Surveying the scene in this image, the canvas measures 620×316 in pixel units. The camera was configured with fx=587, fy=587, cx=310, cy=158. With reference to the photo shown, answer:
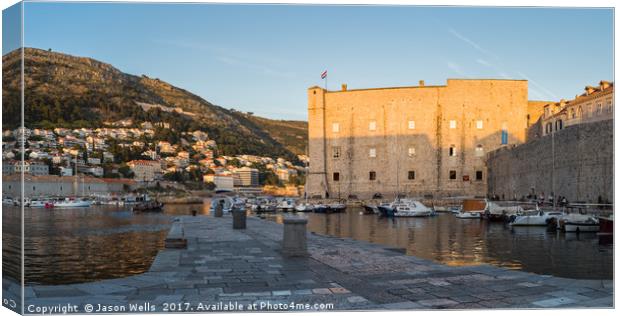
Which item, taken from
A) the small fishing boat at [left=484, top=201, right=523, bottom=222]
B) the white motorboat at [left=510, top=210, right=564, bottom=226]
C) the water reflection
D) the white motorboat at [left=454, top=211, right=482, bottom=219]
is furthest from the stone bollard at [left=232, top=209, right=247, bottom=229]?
the white motorboat at [left=454, top=211, right=482, bottom=219]

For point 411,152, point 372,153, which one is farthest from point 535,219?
point 372,153

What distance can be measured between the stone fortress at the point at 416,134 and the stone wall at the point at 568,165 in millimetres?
7743

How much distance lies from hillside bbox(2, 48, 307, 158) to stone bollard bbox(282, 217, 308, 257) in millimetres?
2390

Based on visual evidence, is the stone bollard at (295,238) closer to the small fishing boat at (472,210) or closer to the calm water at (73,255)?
the calm water at (73,255)

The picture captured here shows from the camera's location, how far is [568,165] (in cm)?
2719

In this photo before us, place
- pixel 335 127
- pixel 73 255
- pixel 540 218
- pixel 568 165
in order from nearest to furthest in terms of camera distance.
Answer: pixel 73 255 → pixel 540 218 → pixel 568 165 → pixel 335 127

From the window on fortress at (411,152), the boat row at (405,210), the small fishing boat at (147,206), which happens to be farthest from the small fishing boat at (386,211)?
the small fishing boat at (147,206)

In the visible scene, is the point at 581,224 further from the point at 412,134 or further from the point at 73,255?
the point at 412,134

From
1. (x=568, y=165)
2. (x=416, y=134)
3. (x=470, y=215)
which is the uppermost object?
(x=416, y=134)

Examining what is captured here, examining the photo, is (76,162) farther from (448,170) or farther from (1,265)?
(448,170)

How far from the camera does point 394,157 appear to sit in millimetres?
48719

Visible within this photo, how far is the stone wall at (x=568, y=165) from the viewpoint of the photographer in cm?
2331

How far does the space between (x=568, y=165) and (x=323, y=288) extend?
24177 mm

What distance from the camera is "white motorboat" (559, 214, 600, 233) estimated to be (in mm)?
20141
